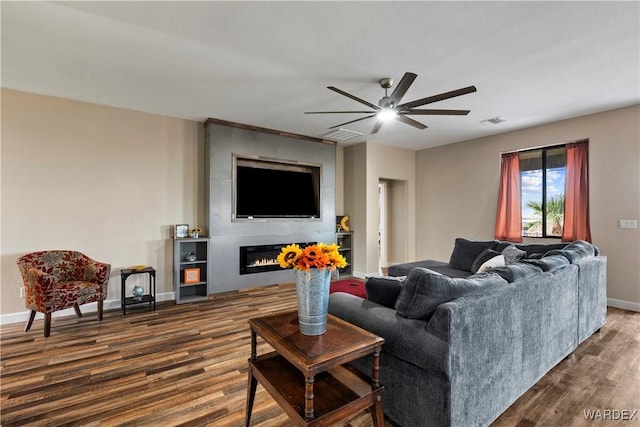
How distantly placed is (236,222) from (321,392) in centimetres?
387

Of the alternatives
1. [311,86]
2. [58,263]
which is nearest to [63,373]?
[58,263]

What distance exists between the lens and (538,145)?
16.8 ft

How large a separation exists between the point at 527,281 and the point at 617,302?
359 centimetres

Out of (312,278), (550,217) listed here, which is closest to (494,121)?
(550,217)

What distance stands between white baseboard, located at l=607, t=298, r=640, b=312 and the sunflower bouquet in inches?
198

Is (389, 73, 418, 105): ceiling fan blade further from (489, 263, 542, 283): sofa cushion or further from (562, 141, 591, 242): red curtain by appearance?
(562, 141, 591, 242): red curtain

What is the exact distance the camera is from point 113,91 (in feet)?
12.1

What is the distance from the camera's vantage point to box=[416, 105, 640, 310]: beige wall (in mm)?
4195

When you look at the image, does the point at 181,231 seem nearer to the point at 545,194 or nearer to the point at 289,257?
the point at 289,257

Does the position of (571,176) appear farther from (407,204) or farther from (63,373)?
(63,373)

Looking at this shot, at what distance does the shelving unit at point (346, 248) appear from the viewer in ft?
21.2

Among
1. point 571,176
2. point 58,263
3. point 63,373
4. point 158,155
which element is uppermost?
point 158,155

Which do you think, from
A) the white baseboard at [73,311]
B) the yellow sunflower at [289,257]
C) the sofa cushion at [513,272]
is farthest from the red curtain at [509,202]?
the white baseboard at [73,311]

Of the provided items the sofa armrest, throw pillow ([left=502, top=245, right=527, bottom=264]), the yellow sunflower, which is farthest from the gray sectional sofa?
throw pillow ([left=502, top=245, right=527, bottom=264])
